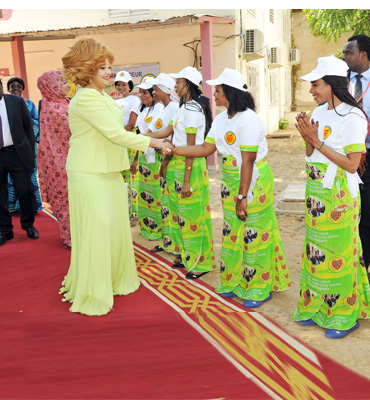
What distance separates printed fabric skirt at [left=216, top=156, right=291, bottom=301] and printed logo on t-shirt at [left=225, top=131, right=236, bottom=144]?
135 mm

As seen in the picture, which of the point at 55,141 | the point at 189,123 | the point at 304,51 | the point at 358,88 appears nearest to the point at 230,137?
the point at 189,123

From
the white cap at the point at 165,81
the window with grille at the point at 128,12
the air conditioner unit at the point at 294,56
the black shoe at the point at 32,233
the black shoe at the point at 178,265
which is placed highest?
the window with grille at the point at 128,12

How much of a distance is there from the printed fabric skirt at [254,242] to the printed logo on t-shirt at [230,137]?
14 cm

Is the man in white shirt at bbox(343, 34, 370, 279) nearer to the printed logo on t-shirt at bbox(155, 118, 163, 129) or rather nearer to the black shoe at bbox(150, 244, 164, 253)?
the printed logo on t-shirt at bbox(155, 118, 163, 129)

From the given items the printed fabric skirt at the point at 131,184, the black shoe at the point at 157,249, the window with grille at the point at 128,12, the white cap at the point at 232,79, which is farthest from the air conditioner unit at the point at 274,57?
the white cap at the point at 232,79

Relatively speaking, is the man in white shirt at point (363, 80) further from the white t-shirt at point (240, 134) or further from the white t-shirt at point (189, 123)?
the white t-shirt at point (189, 123)

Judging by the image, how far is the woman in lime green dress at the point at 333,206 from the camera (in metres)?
3.17

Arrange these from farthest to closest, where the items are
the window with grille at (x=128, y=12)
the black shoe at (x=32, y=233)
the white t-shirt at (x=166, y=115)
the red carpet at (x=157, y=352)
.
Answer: the window with grille at (x=128, y=12), the black shoe at (x=32, y=233), the white t-shirt at (x=166, y=115), the red carpet at (x=157, y=352)

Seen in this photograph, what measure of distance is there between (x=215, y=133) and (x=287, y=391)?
2089mm

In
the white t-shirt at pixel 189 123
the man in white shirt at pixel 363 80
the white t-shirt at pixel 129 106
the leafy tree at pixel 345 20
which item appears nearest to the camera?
the man in white shirt at pixel 363 80

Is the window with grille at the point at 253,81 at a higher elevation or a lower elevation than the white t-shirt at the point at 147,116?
higher

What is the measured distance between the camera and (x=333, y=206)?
3264 millimetres

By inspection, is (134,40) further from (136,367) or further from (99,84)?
(136,367)

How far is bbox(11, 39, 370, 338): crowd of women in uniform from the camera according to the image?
10.7 feet
